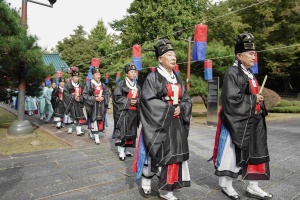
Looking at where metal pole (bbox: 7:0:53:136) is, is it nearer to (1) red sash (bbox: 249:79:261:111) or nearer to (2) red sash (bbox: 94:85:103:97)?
(2) red sash (bbox: 94:85:103:97)

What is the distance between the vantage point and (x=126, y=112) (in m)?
4.89

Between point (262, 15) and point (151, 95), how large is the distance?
24.3m

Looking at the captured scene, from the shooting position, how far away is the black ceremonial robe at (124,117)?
4.84 meters

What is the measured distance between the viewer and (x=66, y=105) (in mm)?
8023

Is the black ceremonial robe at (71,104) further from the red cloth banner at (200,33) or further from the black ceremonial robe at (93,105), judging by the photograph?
the red cloth banner at (200,33)

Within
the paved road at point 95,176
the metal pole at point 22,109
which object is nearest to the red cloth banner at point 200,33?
the paved road at point 95,176

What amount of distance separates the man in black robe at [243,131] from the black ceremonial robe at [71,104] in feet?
16.9

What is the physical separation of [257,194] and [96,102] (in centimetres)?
419

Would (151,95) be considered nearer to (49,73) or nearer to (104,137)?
(104,137)

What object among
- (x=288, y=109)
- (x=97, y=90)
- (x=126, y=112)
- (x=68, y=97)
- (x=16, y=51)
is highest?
(x=16, y=51)

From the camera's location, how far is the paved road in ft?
10.6

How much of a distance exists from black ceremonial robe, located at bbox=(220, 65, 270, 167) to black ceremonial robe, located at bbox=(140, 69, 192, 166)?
2.04 ft

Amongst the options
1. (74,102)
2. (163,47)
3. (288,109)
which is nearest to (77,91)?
(74,102)

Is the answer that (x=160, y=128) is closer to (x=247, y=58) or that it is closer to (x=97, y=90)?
(x=247, y=58)
